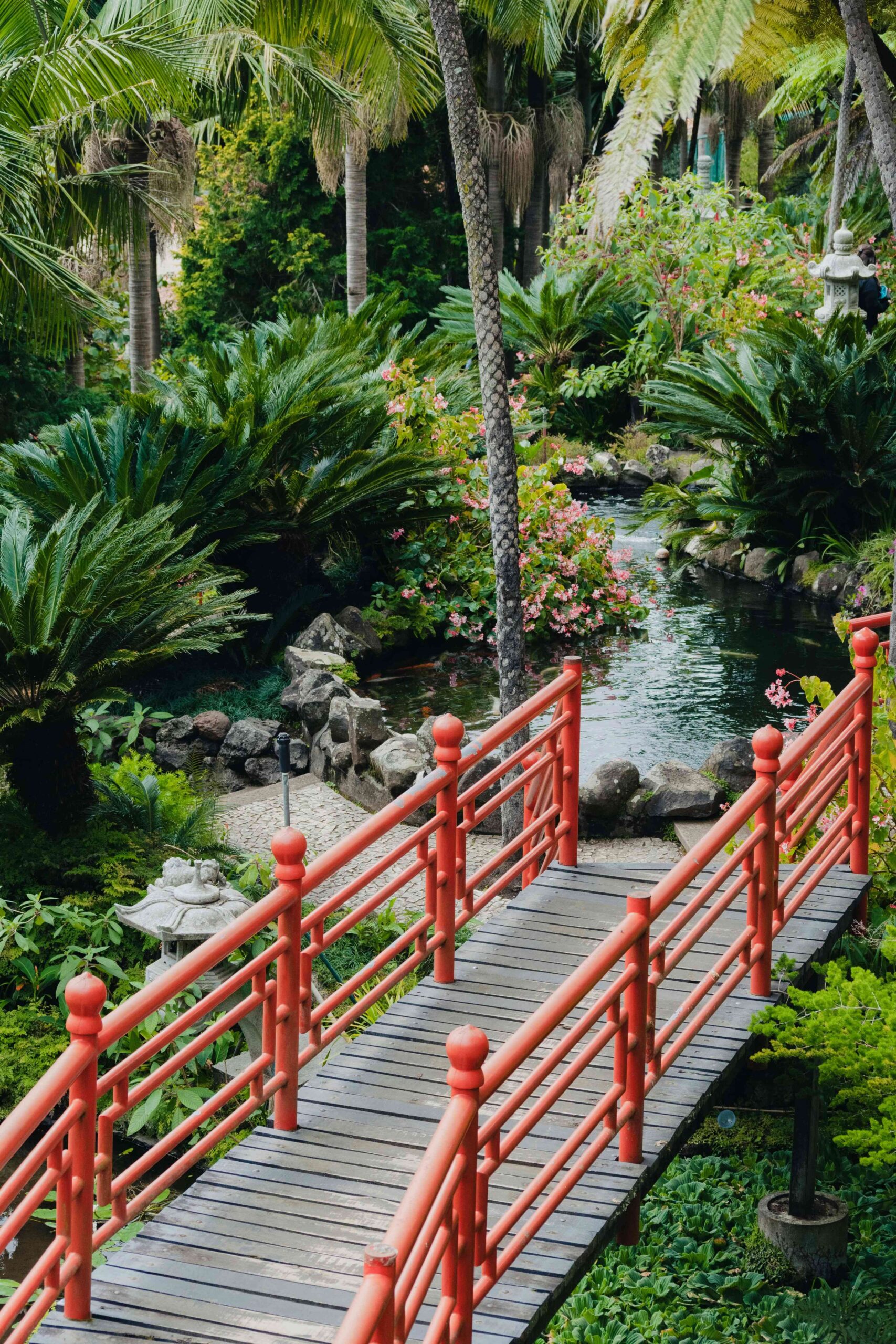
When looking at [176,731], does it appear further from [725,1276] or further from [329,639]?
[725,1276]

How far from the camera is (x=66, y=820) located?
27.3ft

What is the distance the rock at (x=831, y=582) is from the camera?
1429cm

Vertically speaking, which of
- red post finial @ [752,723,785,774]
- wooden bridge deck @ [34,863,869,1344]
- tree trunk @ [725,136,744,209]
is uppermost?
tree trunk @ [725,136,744,209]

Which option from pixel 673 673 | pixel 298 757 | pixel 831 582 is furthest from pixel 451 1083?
pixel 831 582

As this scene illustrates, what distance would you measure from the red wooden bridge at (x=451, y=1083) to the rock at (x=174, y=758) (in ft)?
12.8

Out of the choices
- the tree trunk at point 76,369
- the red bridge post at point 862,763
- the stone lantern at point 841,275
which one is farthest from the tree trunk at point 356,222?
the red bridge post at point 862,763

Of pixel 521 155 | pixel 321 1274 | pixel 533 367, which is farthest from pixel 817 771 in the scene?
pixel 521 155

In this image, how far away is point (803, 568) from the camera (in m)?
14.8

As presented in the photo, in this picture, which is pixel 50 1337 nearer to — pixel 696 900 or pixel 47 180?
pixel 696 900

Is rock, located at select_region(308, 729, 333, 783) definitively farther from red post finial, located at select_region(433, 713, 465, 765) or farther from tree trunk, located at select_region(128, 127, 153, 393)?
tree trunk, located at select_region(128, 127, 153, 393)

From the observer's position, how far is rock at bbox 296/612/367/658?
12297mm

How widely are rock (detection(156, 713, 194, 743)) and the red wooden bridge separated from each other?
14.0ft

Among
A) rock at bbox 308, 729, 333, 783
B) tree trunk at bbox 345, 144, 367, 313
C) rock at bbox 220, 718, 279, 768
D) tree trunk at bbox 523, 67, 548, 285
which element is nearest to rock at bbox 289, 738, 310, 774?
rock at bbox 308, 729, 333, 783

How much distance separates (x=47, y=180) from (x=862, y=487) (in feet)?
25.3
